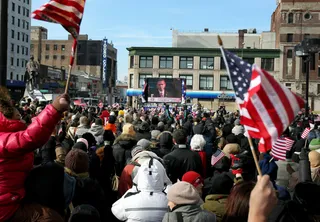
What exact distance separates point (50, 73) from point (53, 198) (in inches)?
3322

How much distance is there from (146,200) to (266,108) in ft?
6.36

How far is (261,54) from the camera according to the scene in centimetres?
6462

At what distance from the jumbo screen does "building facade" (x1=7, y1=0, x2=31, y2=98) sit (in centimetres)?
5425

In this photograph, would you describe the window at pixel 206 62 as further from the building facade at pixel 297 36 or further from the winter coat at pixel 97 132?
the winter coat at pixel 97 132

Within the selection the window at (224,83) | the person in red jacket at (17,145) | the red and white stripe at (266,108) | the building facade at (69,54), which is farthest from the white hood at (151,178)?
the building facade at (69,54)

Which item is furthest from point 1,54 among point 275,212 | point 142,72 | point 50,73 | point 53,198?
point 50,73

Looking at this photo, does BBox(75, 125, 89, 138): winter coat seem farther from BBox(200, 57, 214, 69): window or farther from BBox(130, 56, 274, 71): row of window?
BBox(200, 57, 214, 69): window

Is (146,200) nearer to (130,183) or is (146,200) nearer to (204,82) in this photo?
(130,183)

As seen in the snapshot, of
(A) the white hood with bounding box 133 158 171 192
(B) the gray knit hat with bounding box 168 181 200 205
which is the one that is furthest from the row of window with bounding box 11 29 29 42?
(B) the gray knit hat with bounding box 168 181 200 205

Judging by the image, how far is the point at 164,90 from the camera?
30.6 m

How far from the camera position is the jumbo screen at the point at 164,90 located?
2931 centimetres

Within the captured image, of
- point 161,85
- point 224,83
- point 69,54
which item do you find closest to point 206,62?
point 224,83

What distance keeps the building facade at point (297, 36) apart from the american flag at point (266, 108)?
63.1 metres

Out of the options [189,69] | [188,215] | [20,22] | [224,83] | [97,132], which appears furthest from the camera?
[20,22]
